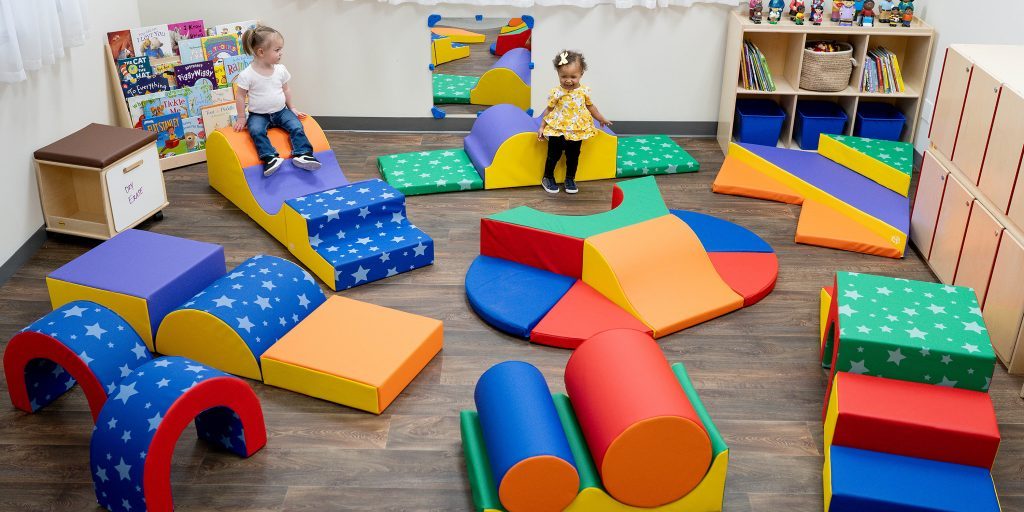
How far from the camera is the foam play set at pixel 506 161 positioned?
19.8ft

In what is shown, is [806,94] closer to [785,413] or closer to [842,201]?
[842,201]

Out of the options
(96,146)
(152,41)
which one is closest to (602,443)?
(96,146)

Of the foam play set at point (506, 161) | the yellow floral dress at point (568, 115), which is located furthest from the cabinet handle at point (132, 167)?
the yellow floral dress at point (568, 115)

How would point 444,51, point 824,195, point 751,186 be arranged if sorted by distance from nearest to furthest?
point 824,195
point 751,186
point 444,51

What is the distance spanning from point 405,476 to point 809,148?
4.28 metres

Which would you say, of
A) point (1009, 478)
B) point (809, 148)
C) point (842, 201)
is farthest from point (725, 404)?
point (809, 148)

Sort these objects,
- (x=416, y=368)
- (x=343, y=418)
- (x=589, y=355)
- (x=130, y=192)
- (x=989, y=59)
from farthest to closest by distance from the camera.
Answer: (x=130, y=192), (x=989, y=59), (x=416, y=368), (x=343, y=418), (x=589, y=355)

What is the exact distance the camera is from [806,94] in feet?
21.4

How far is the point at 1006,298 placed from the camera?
14.1 ft

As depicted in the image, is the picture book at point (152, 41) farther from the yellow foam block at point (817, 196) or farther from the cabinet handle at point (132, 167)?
the yellow foam block at point (817, 196)

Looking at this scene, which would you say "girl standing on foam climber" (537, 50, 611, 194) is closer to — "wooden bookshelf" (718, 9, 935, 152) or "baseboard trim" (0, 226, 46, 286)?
"wooden bookshelf" (718, 9, 935, 152)

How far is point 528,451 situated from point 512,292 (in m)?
1.63

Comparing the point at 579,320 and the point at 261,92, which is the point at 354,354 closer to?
the point at 579,320

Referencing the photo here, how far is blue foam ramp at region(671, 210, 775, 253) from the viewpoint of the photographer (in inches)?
203
